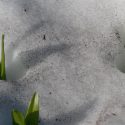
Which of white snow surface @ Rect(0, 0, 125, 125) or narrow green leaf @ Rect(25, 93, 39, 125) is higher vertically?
white snow surface @ Rect(0, 0, 125, 125)

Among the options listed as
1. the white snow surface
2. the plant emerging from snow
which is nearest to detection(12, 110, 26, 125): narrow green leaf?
the plant emerging from snow

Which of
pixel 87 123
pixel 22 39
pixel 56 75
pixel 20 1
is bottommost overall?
pixel 87 123

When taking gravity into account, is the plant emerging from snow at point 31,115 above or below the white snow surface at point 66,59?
below

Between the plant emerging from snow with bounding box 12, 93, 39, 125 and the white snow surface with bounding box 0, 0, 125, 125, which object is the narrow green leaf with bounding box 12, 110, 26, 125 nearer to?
the plant emerging from snow with bounding box 12, 93, 39, 125

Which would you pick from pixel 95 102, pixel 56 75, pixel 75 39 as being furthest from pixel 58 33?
pixel 95 102

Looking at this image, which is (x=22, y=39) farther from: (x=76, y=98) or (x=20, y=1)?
(x=76, y=98)

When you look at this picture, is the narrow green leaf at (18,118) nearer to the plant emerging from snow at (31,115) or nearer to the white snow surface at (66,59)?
the plant emerging from snow at (31,115)

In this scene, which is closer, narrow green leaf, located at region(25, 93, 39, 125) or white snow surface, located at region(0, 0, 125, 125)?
narrow green leaf, located at region(25, 93, 39, 125)

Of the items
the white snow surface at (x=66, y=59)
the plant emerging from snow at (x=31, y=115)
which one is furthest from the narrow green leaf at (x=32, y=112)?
the white snow surface at (x=66, y=59)
